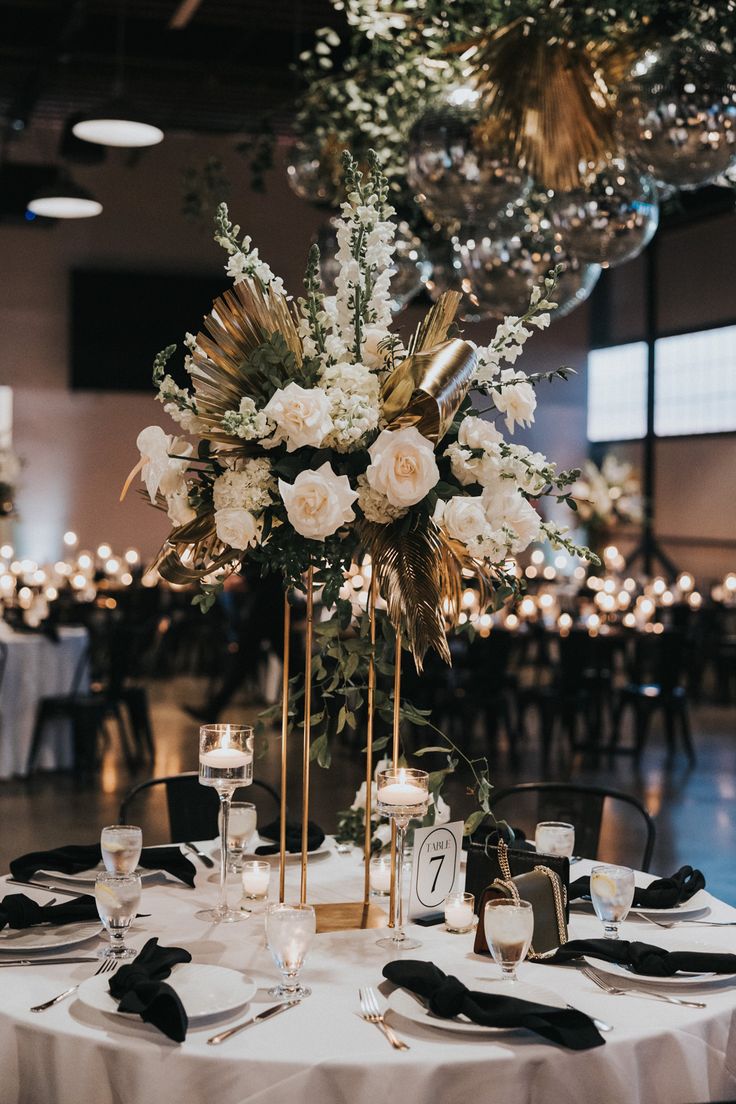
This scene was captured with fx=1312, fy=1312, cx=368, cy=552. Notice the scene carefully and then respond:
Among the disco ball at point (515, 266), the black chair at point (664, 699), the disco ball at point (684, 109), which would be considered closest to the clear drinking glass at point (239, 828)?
the disco ball at point (684, 109)

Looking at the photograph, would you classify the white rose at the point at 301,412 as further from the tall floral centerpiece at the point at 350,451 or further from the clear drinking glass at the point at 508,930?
the clear drinking glass at the point at 508,930

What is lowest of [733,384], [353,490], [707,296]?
[353,490]

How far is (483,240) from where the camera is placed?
431 centimetres

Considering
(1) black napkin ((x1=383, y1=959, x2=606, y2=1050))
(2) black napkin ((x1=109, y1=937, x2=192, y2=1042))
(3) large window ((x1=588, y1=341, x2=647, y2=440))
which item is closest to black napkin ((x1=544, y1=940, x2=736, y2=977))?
(1) black napkin ((x1=383, y1=959, x2=606, y2=1050))

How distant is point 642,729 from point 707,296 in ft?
24.0

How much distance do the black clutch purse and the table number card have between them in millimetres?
32

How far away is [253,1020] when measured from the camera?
1.92 metres

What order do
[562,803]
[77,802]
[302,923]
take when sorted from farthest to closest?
[77,802], [562,803], [302,923]

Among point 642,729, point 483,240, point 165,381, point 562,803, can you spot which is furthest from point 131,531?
point 165,381

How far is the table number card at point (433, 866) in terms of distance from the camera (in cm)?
235

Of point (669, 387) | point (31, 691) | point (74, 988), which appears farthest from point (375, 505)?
point (669, 387)

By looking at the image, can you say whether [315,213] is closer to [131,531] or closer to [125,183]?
[125,183]

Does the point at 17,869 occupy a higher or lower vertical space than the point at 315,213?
lower

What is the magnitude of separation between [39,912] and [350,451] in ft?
3.18
